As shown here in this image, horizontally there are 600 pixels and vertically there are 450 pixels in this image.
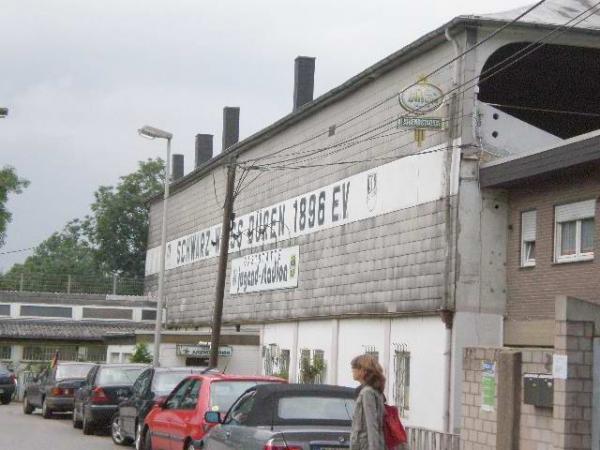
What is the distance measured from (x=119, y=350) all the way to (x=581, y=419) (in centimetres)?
3898

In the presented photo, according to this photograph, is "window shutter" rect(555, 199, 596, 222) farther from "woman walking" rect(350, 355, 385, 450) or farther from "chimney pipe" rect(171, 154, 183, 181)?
"chimney pipe" rect(171, 154, 183, 181)

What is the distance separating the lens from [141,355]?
4553cm

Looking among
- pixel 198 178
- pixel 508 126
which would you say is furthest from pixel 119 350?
pixel 508 126

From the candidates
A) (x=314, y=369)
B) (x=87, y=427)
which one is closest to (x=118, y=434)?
(x=87, y=427)

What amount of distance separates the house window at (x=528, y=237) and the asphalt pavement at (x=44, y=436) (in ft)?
29.6

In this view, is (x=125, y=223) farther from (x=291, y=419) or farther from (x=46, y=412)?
(x=291, y=419)

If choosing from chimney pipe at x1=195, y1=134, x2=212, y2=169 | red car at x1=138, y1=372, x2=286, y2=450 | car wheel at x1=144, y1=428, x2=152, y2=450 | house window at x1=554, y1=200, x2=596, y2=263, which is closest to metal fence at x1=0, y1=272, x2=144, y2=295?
chimney pipe at x1=195, y1=134, x2=212, y2=169

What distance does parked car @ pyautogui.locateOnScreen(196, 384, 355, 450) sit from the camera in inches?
473

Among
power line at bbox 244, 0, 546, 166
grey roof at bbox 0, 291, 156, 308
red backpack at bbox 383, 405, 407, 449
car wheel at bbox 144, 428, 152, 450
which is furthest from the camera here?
grey roof at bbox 0, 291, 156, 308

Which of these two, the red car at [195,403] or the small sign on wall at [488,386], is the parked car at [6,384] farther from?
the small sign on wall at [488,386]

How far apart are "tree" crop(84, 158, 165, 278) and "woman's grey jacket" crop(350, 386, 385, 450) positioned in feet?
234

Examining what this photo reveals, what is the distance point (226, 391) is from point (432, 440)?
2987 millimetres

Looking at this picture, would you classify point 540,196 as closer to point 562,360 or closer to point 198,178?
point 562,360

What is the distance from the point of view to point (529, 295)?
83.0ft
